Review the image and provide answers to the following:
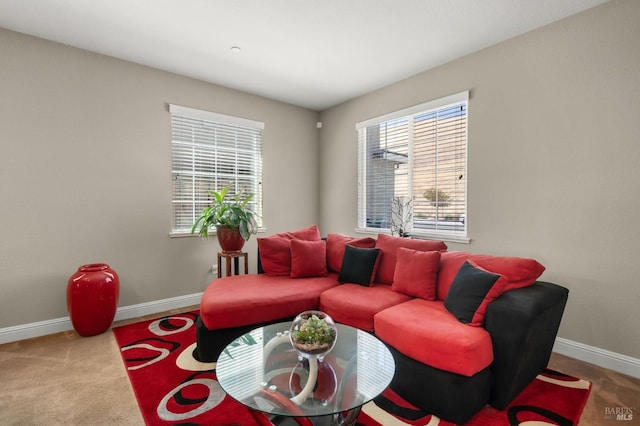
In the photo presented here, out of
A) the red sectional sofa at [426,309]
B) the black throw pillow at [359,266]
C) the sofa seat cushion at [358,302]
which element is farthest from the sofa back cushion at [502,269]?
the black throw pillow at [359,266]

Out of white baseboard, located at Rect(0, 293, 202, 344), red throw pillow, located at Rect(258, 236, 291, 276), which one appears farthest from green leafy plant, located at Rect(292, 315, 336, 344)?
white baseboard, located at Rect(0, 293, 202, 344)

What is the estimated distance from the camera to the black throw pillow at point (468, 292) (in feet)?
6.72

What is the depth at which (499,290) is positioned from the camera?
2.04 meters

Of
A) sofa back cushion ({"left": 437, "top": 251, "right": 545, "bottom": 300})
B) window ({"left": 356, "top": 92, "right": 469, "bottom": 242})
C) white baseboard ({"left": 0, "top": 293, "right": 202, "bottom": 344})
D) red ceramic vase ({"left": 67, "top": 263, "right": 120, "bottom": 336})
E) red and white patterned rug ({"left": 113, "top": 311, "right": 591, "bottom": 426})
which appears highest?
window ({"left": 356, "top": 92, "right": 469, "bottom": 242})

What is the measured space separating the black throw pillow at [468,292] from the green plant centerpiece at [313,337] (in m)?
0.96

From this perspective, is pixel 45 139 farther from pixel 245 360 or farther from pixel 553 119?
pixel 553 119

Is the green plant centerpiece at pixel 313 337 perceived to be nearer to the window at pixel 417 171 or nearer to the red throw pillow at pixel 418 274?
the red throw pillow at pixel 418 274

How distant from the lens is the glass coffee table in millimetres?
1368

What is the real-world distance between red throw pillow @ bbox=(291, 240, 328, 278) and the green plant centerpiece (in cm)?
157

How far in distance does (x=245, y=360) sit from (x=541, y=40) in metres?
3.50

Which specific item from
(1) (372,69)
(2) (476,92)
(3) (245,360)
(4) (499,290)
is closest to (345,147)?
(1) (372,69)

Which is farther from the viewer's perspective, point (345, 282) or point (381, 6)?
point (345, 282)

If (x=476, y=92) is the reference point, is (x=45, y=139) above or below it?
below

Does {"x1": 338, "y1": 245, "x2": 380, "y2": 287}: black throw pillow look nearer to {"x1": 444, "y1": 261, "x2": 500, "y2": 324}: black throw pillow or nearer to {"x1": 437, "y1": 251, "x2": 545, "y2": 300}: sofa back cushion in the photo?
{"x1": 437, "y1": 251, "x2": 545, "y2": 300}: sofa back cushion
